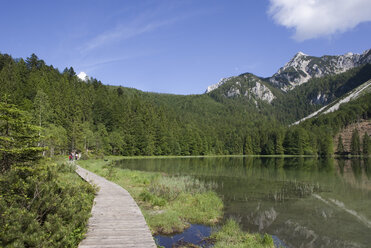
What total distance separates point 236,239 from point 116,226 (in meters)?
5.74

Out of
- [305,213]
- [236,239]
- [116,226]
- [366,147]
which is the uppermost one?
[366,147]

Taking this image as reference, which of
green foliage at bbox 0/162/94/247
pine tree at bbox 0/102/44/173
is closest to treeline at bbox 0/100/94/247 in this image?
green foliage at bbox 0/162/94/247

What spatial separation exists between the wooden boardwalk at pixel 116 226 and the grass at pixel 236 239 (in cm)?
369

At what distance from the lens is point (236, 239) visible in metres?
11.8

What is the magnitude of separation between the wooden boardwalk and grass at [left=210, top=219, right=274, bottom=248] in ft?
12.1

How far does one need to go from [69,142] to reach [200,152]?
2860 inches

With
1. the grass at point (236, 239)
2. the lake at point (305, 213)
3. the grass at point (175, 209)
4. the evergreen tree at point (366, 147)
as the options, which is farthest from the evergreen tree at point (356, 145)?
the grass at point (236, 239)

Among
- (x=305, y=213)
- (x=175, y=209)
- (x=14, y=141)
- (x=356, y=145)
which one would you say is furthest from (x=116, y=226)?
→ (x=356, y=145)

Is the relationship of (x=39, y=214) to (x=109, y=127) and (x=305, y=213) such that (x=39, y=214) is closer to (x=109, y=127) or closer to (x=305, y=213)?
(x=305, y=213)

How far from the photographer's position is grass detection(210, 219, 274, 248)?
1097cm

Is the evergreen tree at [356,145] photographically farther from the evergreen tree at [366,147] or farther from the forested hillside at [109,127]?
the forested hillside at [109,127]

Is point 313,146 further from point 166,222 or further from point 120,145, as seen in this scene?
point 166,222

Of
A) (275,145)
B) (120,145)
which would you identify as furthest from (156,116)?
(275,145)

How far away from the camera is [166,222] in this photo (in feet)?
44.5
